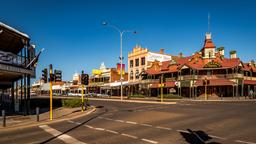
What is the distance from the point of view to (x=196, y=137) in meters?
9.54

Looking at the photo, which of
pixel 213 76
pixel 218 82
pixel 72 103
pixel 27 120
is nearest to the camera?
pixel 27 120

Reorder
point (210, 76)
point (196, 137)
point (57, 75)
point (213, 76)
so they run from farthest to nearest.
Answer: point (210, 76) → point (213, 76) → point (57, 75) → point (196, 137)

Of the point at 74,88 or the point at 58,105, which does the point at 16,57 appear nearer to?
the point at 58,105

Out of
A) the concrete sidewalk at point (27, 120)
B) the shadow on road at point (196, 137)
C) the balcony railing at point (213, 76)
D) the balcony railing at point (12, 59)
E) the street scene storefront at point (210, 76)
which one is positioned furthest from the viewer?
the street scene storefront at point (210, 76)

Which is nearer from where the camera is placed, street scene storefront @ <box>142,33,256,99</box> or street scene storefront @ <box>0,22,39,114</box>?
street scene storefront @ <box>0,22,39,114</box>

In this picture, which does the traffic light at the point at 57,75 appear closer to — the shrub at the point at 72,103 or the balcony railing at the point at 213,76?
the shrub at the point at 72,103

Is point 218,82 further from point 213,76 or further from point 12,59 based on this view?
point 12,59

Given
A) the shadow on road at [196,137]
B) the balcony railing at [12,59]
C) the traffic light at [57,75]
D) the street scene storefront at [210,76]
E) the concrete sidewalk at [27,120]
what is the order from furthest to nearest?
the street scene storefront at [210,76] < the balcony railing at [12,59] < the traffic light at [57,75] < the concrete sidewalk at [27,120] < the shadow on road at [196,137]

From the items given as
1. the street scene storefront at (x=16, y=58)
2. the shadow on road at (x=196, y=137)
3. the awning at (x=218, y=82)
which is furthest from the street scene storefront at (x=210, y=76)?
the shadow on road at (x=196, y=137)

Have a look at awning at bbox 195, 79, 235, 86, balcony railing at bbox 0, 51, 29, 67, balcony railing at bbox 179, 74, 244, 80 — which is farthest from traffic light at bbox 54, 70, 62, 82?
balcony railing at bbox 179, 74, 244, 80

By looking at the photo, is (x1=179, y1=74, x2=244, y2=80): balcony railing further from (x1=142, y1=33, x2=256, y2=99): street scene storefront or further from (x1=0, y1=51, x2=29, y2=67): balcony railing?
(x1=0, y1=51, x2=29, y2=67): balcony railing

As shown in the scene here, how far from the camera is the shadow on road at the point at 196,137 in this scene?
8.87 meters

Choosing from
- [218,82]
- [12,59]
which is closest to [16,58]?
[12,59]

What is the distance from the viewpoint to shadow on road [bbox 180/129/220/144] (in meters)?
8.87
